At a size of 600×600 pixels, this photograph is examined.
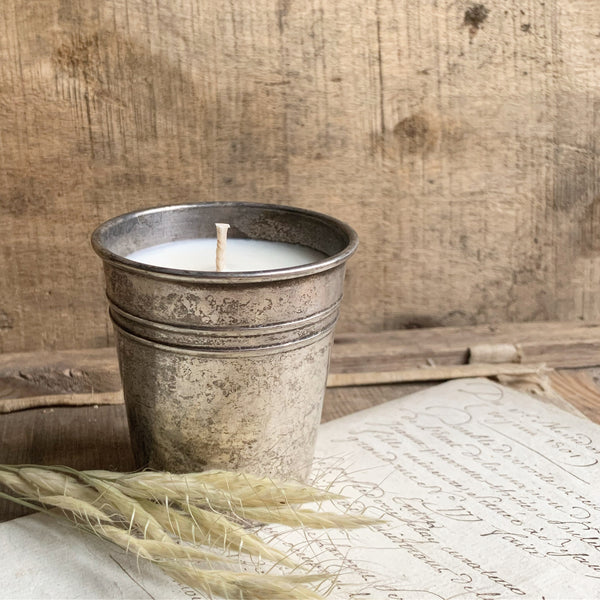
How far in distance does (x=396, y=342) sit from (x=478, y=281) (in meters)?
0.19

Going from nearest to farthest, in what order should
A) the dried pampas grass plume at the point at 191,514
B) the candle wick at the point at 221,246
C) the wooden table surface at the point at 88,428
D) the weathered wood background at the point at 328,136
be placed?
the dried pampas grass plume at the point at 191,514
the candle wick at the point at 221,246
the wooden table surface at the point at 88,428
the weathered wood background at the point at 328,136

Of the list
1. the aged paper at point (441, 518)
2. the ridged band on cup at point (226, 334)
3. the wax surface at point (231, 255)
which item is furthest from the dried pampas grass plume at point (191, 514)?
the wax surface at point (231, 255)

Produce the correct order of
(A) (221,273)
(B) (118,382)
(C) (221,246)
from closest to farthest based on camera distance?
(A) (221,273) < (C) (221,246) < (B) (118,382)

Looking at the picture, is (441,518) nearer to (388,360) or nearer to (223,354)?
(223,354)

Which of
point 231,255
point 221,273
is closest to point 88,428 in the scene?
point 231,255

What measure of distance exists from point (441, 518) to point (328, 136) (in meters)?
0.65

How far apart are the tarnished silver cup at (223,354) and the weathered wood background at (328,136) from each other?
0.29m

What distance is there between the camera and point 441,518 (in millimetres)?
1036

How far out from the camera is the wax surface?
1.07 metres

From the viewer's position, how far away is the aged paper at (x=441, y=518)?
90 cm

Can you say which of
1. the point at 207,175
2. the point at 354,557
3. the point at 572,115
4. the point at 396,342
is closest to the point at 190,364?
the point at 354,557

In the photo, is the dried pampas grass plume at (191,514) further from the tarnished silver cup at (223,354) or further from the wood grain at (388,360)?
the wood grain at (388,360)

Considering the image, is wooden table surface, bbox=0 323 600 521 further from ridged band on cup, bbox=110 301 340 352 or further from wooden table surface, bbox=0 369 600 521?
ridged band on cup, bbox=110 301 340 352

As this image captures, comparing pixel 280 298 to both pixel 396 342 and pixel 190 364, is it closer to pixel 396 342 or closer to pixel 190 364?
pixel 190 364
